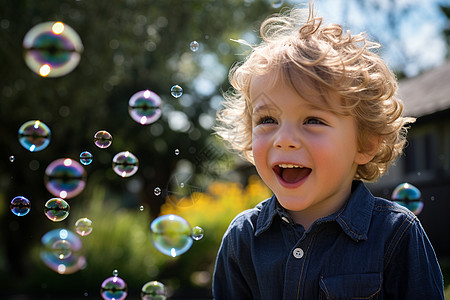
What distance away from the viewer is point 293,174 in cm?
184

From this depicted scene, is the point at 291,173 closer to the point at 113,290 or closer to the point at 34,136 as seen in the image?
the point at 113,290

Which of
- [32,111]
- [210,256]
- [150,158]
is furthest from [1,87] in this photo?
[150,158]

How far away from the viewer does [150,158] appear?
1334cm

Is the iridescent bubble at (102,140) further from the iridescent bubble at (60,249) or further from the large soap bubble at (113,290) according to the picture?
the large soap bubble at (113,290)

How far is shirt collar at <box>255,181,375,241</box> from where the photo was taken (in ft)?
5.83

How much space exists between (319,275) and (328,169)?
0.35 meters

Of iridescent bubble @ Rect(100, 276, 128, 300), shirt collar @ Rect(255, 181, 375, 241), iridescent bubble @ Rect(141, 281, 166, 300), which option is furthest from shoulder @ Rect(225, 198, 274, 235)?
iridescent bubble @ Rect(100, 276, 128, 300)

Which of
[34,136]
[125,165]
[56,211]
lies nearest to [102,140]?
[125,165]

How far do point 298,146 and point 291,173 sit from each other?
13cm

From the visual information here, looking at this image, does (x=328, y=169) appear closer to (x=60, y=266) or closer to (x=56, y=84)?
(x=60, y=266)

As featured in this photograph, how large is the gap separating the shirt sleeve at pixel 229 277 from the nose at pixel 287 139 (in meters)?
0.46

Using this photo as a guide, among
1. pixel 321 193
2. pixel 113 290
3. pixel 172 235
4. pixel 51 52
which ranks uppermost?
pixel 51 52

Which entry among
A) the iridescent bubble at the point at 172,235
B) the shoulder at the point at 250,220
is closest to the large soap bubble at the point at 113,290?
the iridescent bubble at the point at 172,235

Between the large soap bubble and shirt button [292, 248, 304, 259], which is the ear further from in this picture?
the large soap bubble
